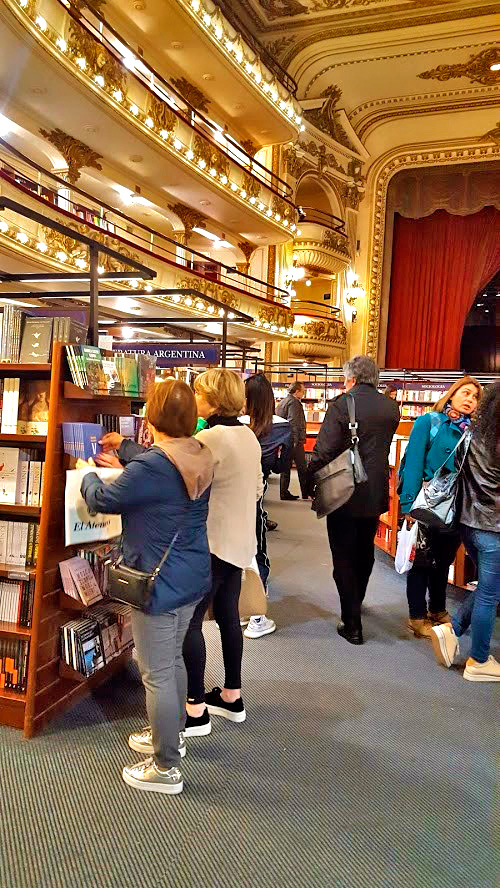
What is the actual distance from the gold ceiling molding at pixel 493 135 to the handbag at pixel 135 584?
16.3 metres

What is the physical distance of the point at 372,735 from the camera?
2.50 m

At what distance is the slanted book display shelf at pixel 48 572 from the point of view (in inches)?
90.5

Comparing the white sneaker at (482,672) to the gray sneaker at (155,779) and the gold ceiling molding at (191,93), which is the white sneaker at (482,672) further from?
the gold ceiling molding at (191,93)

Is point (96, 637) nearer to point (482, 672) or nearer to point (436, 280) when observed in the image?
point (482, 672)

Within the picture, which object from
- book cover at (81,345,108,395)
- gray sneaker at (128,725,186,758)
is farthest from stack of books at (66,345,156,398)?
gray sneaker at (128,725,186,758)

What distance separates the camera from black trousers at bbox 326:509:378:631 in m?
3.39

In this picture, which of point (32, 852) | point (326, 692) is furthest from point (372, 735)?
point (32, 852)

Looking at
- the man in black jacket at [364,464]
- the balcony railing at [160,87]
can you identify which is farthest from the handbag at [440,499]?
the balcony railing at [160,87]

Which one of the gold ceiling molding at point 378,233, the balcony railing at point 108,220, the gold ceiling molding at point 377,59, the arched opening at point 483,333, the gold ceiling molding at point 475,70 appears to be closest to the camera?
the balcony railing at point 108,220

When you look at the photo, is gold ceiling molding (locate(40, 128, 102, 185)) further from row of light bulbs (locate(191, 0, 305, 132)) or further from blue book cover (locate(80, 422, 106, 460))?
blue book cover (locate(80, 422, 106, 460))

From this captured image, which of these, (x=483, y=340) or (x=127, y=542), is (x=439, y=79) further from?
(x=127, y=542)

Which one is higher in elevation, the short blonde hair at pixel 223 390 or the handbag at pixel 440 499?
the short blonde hair at pixel 223 390

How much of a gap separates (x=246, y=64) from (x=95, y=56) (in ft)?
15.8

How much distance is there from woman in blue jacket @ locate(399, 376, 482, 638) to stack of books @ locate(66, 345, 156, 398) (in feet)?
5.21
